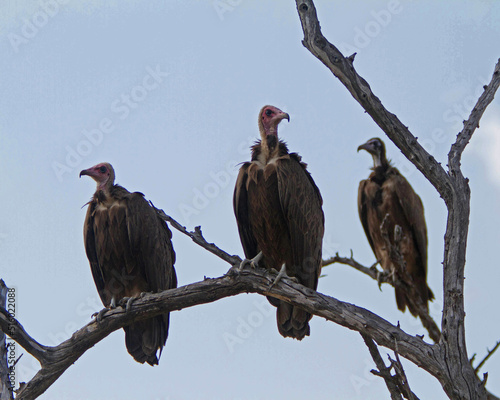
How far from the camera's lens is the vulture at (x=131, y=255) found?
704cm

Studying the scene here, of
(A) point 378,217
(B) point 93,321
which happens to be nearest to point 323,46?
(B) point 93,321

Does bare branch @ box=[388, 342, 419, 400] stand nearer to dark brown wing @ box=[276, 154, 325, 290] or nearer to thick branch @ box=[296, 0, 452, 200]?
thick branch @ box=[296, 0, 452, 200]

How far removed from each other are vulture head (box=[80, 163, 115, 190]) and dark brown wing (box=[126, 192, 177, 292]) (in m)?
0.44

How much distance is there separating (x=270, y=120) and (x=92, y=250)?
2095 millimetres

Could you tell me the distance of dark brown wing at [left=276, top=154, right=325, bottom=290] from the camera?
6602mm

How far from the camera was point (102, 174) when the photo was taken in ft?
A: 25.1

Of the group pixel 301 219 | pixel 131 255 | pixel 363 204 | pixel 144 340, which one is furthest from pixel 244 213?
pixel 363 204

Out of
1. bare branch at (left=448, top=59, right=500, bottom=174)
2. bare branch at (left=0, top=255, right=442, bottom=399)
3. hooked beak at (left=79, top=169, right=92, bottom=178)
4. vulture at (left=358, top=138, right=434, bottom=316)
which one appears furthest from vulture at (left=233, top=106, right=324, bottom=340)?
vulture at (left=358, top=138, right=434, bottom=316)

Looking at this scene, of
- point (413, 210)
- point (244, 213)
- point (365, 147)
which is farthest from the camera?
point (365, 147)

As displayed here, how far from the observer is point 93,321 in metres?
6.14

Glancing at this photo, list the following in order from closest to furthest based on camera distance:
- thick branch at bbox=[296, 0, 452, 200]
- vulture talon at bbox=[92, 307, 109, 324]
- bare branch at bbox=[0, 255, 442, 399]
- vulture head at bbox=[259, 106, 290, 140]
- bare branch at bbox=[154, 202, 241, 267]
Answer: bare branch at bbox=[0, 255, 442, 399] < thick branch at bbox=[296, 0, 452, 200] < bare branch at bbox=[154, 202, 241, 267] < vulture talon at bbox=[92, 307, 109, 324] < vulture head at bbox=[259, 106, 290, 140]

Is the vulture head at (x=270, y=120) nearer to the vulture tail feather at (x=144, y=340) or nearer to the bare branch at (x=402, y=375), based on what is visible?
the vulture tail feather at (x=144, y=340)

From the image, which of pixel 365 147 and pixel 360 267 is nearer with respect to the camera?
pixel 360 267

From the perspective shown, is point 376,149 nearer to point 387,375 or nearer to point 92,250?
point 92,250
